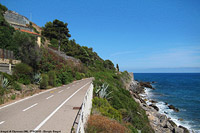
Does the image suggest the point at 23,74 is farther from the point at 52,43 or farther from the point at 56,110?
the point at 52,43

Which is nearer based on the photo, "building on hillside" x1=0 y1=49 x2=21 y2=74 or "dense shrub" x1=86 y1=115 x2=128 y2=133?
"dense shrub" x1=86 y1=115 x2=128 y2=133

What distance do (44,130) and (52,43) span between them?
44.1 meters

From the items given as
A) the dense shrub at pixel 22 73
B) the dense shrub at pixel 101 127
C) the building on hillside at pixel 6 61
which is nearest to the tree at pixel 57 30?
the building on hillside at pixel 6 61

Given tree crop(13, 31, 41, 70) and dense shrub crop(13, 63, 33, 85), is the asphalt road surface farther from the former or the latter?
tree crop(13, 31, 41, 70)

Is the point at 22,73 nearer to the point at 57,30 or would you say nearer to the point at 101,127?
the point at 101,127

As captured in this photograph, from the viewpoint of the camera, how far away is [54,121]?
655 cm

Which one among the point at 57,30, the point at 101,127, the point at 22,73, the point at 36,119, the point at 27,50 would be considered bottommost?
the point at 101,127

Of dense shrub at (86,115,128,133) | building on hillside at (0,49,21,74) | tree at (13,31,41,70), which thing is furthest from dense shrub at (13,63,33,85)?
dense shrub at (86,115,128,133)

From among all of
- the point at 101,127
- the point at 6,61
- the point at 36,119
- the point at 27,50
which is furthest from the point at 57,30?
the point at 101,127

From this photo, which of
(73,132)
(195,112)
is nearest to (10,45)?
(73,132)

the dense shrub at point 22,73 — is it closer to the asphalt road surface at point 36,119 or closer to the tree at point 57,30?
the asphalt road surface at point 36,119

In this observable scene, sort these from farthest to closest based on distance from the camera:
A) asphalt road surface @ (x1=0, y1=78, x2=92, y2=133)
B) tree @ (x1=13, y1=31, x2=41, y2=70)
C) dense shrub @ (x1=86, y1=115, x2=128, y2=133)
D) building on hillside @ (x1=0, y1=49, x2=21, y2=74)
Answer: tree @ (x1=13, y1=31, x2=41, y2=70) < building on hillside @ (x1=0, y1=49, x2=21, y2=74) < dense shrub @ (x1=86, y1=115, x2=128, y2=133) < asphalt road surface @ (x1=0, y1=78, x2=92, y2=133)

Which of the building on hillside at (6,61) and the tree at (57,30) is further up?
the tree at (57,30)

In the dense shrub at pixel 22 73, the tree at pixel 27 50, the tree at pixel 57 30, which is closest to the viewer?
the dense shrub at pixel 22 73
